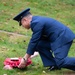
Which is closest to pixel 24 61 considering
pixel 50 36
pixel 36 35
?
pixel 36 35

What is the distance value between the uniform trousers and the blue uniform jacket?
0.11 m

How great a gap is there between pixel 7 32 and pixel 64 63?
504cm

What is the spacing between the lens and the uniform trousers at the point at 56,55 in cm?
636

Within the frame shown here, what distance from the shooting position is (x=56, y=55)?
20.9ft

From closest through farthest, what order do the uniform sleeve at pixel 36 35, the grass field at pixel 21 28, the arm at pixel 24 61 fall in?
the uniform sleeve at pixel 36 35, the arm at pixel 24 61, the grass field at pixel 21 28

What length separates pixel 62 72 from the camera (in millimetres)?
6785

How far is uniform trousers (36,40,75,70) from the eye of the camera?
636 cm

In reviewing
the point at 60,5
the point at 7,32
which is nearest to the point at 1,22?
the point at 7,32

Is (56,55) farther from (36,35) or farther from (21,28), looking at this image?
(21,28)

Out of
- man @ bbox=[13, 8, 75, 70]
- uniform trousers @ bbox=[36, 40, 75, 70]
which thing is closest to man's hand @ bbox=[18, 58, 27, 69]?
man @ bbox=[13, 8, 75, 70]

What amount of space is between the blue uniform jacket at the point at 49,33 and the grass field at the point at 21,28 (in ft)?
2.24

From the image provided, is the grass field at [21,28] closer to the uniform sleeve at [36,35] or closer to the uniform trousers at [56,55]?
the uniform trousers at [56,55]

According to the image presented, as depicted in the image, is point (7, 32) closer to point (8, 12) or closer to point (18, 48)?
point (18, 48)

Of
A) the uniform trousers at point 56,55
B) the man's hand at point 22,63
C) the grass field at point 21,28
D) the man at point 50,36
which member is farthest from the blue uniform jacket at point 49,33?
the grass field at point 21,28
